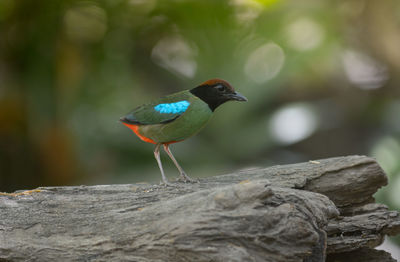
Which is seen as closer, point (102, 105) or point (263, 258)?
point (263, 258)

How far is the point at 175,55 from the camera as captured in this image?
9383mm

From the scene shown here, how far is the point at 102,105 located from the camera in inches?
330

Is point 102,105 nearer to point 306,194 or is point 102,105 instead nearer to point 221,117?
point 221,117

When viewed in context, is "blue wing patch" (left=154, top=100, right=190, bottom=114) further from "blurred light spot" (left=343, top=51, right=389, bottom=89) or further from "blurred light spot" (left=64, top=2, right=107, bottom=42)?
"blurred light spot" (left=343, top=51, right=389, bottom=89)

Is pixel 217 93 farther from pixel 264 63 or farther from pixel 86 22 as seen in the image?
pixel 264 63

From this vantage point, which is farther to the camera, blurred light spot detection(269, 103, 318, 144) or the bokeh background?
blurred light spot detection(269, 103, 318, 144)

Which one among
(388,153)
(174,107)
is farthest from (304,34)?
(174,107)

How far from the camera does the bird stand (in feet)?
13.7

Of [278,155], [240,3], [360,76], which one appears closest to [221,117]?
[278,155]

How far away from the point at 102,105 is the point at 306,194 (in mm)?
5647

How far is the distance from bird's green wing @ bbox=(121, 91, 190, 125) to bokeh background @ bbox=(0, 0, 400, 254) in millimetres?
3474

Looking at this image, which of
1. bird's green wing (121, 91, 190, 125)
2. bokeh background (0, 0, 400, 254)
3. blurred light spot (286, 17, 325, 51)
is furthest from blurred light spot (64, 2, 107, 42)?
bird's green wing (121, 91, 190, 125)

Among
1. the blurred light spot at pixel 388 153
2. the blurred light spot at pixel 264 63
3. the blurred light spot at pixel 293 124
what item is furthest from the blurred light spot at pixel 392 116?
the blurred light spot at pixel 264 63

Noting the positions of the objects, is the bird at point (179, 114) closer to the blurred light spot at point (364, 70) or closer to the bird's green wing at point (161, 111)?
the bird's green wing at point (161, 111)
